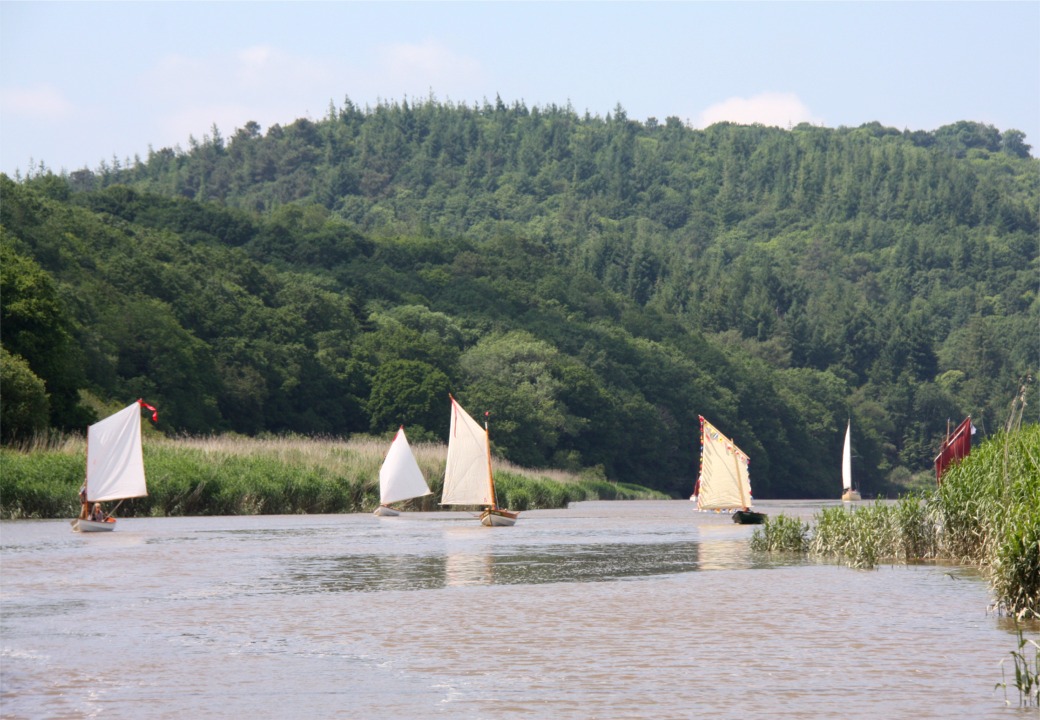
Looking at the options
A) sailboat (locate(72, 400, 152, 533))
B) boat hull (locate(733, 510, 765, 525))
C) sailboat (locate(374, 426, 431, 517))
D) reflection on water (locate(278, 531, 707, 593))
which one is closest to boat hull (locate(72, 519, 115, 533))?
sailboat (locate(72, 400, 152, 533))

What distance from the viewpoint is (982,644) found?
60.4 ft

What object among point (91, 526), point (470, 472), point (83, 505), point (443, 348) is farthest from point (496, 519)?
point (443, 348)

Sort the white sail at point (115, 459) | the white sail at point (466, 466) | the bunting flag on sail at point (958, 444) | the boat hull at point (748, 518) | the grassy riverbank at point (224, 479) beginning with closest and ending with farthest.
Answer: the bunting flag on sail at point (958, 444), the white sail at point (115, 459), the grassy riverbank at point (224, 479), the white sail at point (466, 466), the boat hull at point (748, 518)

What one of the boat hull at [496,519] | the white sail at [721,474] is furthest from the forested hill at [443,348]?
the white sail at [721,474]

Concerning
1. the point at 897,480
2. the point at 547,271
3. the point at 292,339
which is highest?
the point at 547,271

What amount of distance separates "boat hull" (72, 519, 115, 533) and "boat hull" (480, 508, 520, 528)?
48.9 feet

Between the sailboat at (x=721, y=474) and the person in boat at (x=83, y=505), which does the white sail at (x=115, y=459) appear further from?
the sailboat at (x=721, y=474)

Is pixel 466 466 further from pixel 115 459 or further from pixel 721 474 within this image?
pixel 115 459

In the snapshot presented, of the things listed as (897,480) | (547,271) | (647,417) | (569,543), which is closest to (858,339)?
(897,480)

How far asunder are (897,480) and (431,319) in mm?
62891

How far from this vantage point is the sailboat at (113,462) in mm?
40531

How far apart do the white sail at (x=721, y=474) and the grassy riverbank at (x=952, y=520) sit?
20.6 m

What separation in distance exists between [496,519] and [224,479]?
9.87 m

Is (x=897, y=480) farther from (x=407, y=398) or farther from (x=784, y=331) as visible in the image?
(x=407, y=398)
